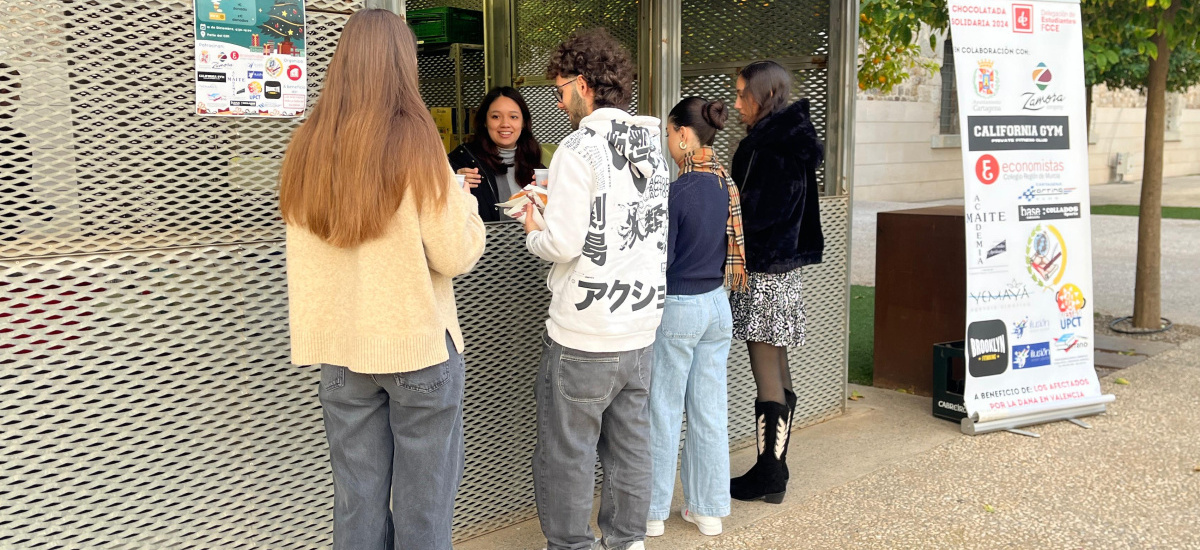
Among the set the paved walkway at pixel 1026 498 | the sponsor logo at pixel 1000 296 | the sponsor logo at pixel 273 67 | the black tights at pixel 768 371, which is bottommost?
the paved walkway at pixel 1026 498

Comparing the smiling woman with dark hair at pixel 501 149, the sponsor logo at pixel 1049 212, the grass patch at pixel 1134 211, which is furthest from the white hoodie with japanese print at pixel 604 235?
the grass patch at pixel 1134 211

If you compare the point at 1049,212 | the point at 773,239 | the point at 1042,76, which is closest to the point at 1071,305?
the point at 1049,212

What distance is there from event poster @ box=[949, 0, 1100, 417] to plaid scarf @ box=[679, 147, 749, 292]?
6.40ft

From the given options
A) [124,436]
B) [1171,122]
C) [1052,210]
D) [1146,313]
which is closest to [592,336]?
[124,436]

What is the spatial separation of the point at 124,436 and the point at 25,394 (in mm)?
294

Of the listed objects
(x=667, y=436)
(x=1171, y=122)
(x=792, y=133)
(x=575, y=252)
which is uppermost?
(x=1171, y=122)

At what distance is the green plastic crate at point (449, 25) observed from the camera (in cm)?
642

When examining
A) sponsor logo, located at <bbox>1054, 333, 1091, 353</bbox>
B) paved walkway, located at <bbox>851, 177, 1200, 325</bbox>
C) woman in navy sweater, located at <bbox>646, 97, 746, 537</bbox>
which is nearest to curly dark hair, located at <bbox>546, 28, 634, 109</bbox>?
woman in navy sweater, located at <bbox>646, 97, 746, 537</bbox>

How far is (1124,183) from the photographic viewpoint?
27906mm

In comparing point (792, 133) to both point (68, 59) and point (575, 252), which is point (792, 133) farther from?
point (68, 59)

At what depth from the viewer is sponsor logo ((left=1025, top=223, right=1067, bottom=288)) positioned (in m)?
5.48

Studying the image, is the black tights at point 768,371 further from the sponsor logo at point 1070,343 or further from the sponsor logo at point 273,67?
the sponsor logo at point 1070,343

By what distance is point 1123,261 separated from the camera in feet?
40.2

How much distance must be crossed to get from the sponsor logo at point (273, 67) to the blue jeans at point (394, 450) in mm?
952
